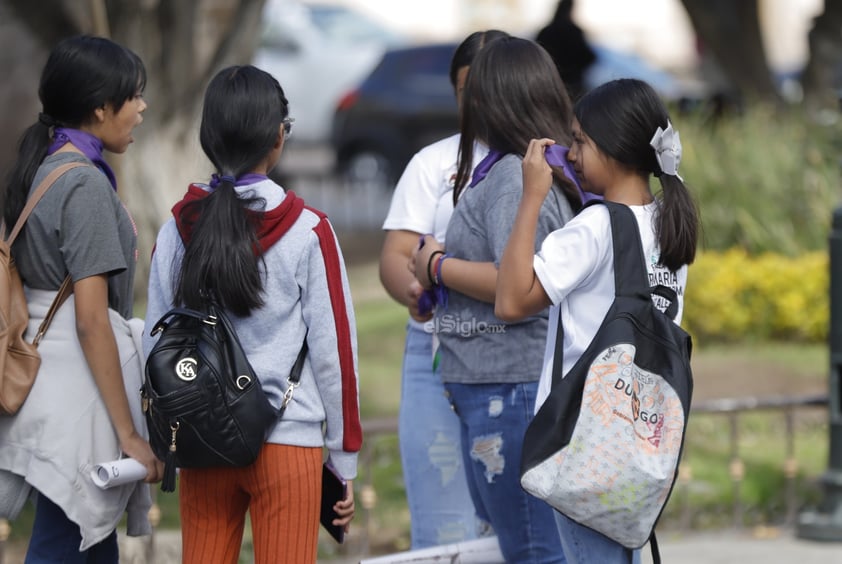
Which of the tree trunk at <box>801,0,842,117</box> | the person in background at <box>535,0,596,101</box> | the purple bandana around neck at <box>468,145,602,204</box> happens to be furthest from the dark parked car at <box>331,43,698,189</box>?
the purple bandana around neck at <box>468,145,602,204</box>

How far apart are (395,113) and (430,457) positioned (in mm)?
14047

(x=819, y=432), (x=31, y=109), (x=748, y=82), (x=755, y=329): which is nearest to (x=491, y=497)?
(x=819, y=432)

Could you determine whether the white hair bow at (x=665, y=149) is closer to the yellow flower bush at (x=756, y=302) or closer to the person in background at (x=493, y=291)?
the person in background at (x=493, y=291)

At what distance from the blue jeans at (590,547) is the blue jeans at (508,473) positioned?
33 cm

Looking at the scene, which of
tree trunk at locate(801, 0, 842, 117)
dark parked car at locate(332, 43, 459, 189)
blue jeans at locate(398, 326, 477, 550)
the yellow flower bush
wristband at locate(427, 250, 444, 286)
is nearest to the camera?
wristband at locate(427, 250, 444, 286)

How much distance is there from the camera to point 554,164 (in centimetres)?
312

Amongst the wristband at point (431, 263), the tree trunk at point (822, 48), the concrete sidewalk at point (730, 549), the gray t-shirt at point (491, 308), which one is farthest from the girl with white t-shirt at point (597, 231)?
the tree trunk at point (822, 48)

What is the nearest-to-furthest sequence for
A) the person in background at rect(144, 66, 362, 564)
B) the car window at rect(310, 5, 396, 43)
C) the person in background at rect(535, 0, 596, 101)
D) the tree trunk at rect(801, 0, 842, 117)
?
the person in background at rect(144, 66, 362, 564), the person in background at rect(535, 0, 596, 101), the tree trunk at rect(801, 0, 842, 117), the car window at rect(310, 5, 396, 43)

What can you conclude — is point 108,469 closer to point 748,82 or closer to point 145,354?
point 145,354

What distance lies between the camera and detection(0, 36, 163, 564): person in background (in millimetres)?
3248

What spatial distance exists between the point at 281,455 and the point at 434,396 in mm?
874

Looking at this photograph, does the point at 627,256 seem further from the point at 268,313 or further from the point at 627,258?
the point at 268,313

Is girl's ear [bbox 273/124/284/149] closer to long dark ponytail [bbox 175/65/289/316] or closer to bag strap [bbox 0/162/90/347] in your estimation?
long dark ponytail [bbox 175/65/289/316]

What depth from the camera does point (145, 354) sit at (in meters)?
3.29
